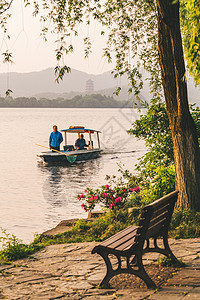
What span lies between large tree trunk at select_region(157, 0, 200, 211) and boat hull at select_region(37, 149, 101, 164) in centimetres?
2432

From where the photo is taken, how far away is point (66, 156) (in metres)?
33.0

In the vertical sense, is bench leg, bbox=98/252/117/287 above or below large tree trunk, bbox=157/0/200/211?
below

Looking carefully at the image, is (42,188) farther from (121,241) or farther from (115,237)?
(121,241)

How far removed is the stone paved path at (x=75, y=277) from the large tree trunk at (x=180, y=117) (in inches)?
64.7

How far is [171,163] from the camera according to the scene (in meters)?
11.0

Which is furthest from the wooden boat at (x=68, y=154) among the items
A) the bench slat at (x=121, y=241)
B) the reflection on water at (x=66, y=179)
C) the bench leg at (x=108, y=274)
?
the bench leg at (x=108, y=274)

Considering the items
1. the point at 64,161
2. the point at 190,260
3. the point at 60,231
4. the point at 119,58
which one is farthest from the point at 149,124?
the point at 64,161

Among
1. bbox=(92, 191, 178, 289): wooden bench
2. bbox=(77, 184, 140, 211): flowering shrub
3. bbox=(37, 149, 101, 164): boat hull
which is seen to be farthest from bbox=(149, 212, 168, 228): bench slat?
bbox=(37, 149, 101, 164): boat hull

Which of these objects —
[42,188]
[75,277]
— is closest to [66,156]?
[42,188]

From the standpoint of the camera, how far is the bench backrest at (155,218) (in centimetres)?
474

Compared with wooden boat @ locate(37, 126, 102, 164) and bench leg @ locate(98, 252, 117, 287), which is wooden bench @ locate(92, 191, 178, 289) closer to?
bench leg @ locate(98, 252, 117, 287)

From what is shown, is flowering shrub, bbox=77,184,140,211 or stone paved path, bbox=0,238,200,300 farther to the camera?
flowering shrub, bbox=77,184,140,211

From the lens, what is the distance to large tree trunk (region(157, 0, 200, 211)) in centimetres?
833

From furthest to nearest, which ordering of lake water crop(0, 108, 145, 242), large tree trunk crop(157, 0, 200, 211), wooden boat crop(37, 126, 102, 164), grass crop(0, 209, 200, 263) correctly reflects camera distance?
wooden boat crop(37, 126, 102, 164)
lake water crop(0, 108, 145, 242)
large tree trunk crop(157, 0, 200, 211)
grass crop(0, 209, 200, 263)
